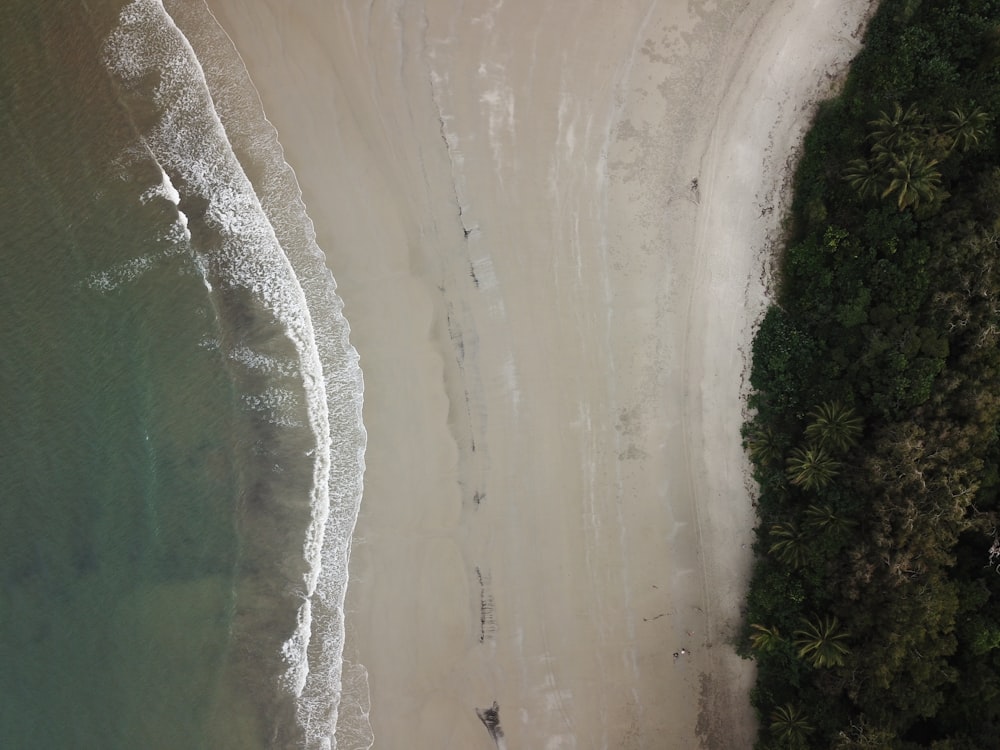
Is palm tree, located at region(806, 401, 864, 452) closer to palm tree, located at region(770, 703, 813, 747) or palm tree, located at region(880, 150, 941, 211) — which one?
palm tree, located at region(880, 150, 941, 211)

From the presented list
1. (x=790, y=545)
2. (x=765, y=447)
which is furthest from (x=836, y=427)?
(x=790, y=545)

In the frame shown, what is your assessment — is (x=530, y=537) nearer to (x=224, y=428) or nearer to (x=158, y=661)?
(x=224, y=428)

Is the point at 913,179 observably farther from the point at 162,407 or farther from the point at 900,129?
the point at 162,407

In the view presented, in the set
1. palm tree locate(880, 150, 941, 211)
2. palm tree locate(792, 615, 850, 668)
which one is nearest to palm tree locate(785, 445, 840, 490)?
palm tree locate(792, 615, 850, 668)

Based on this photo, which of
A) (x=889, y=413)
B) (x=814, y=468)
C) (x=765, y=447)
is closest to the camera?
(x=889, y=413)

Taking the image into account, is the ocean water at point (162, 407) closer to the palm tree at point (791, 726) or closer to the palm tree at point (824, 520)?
the palm tree at point (791, 726)

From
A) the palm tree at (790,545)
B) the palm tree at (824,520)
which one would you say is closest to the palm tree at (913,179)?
the palm tree at (824,520)
